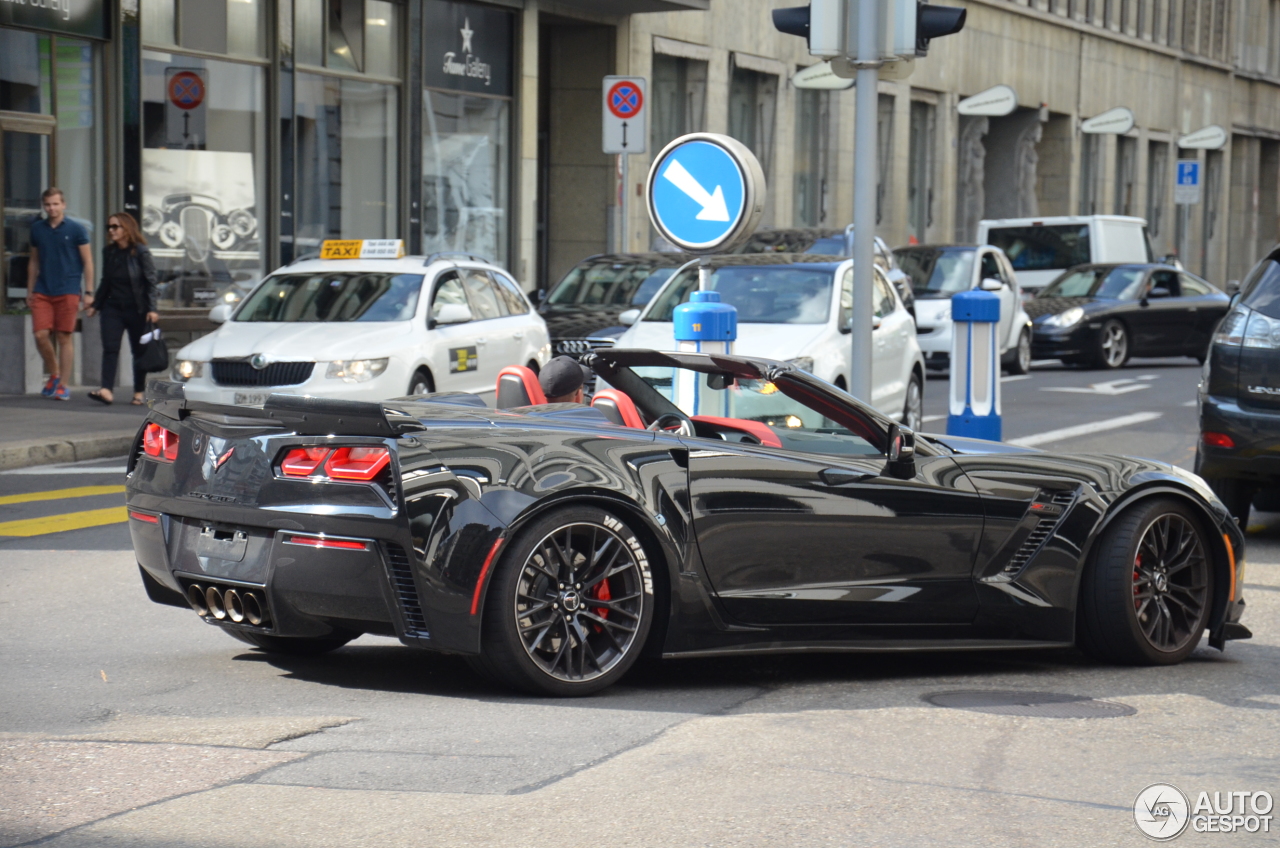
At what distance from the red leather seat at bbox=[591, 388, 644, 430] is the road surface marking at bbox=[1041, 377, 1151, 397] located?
1513 cm

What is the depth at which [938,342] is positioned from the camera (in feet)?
76.5

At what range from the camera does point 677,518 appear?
5.99 metres

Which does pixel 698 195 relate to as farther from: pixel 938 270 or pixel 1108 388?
pixel 938 270

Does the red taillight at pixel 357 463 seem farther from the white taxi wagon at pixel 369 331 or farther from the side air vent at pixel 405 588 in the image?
the white taxi wagon at pixel 369 331

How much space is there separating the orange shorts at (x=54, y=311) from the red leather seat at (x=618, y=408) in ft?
37.2

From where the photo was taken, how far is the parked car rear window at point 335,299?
1502 cm

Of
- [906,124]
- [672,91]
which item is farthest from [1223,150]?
[672,91]

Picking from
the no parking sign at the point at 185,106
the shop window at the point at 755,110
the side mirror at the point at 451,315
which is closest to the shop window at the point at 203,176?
the no parking sign at the point at 185,106

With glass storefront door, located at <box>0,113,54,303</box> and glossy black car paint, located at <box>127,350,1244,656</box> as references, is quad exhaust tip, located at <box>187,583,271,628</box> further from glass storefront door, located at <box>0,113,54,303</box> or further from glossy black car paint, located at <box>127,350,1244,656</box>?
glass storefront door, located at <box>0,113,54,303</box>

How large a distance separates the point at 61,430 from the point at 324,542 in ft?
30.2

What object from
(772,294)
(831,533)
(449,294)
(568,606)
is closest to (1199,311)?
(772,294)

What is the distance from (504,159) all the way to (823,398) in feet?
71.4

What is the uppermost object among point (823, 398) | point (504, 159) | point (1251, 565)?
point (504, 159)

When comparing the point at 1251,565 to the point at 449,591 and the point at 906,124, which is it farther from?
the point at 906,124
